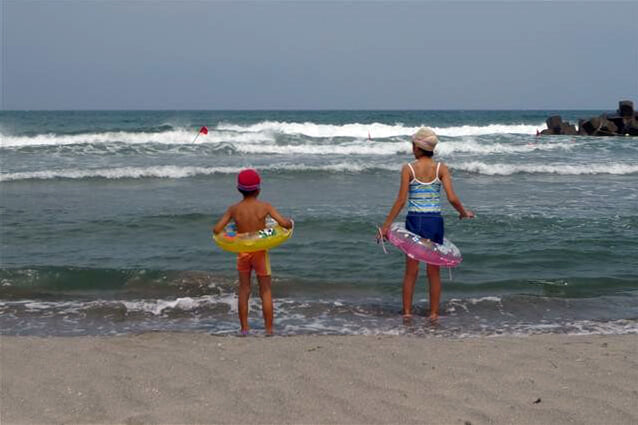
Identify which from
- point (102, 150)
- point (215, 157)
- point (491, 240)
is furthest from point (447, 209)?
point (102, 150)

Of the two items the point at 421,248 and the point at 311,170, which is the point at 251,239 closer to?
the point at 421,248

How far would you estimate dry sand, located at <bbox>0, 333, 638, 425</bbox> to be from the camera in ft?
12.3

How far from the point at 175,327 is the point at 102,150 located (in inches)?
735

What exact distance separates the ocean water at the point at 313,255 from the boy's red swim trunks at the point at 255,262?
65cm

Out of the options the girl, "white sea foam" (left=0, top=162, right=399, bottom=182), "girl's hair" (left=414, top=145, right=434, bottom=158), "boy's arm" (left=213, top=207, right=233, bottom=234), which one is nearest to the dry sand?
"boy's arm" (left=213, top=207, right=233, bottom=234)

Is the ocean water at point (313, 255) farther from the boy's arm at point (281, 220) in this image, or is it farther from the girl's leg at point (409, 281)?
the boy's arm at point (281, 220)

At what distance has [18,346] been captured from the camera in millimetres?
5039

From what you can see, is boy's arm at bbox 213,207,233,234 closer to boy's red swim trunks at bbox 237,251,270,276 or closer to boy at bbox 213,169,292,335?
boy at bbox 213,169,292,335

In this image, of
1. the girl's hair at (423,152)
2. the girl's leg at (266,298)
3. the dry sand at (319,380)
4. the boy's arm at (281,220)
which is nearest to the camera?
the dry sand at (319,380)

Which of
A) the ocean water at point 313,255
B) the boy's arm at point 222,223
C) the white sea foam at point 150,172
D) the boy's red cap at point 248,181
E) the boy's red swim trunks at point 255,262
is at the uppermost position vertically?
the boy's red cap at point 248,181

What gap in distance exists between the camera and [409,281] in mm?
6258

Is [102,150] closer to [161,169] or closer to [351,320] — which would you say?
[161,169]

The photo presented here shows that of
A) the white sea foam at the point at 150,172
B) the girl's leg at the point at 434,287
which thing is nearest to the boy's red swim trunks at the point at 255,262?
the girl's leg at the point at 434,287

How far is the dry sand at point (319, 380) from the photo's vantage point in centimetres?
375
